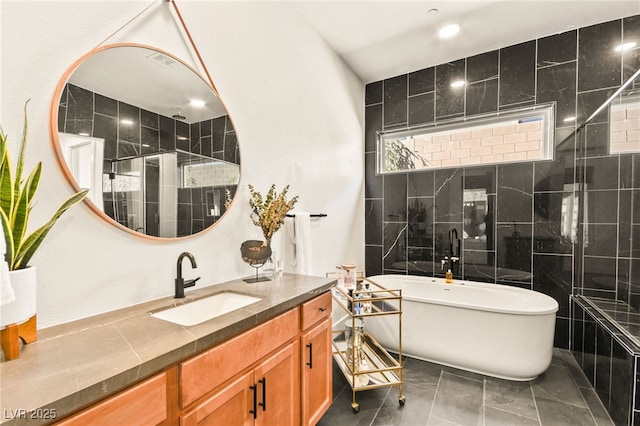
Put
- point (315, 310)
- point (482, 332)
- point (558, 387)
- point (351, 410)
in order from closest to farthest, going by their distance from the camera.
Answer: point (315, 310) → point (351, 410) → point (558, 387) → point (482, 332)

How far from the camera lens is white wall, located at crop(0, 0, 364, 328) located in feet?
3.42

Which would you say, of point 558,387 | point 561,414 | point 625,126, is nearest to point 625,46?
point 625,126

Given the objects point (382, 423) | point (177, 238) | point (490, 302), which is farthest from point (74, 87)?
point (490, 302)

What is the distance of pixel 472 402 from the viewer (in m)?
2.05

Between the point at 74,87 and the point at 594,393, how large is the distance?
3.64 meters

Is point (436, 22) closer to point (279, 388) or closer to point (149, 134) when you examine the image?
point (149, 134)

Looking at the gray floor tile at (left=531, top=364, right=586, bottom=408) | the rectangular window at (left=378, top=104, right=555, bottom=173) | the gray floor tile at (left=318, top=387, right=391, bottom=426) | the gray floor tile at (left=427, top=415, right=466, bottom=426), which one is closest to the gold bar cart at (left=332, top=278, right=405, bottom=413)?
the gray floor tile at (left=318, top=387, right=391, bottom=426)

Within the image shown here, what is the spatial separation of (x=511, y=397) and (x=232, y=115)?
2782mm

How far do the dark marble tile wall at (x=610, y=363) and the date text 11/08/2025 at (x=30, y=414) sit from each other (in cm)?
258

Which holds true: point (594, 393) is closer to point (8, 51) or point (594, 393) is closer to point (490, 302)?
point (490, 302)

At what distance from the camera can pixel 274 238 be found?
2.23 m

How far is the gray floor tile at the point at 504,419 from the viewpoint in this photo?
1.85 metres

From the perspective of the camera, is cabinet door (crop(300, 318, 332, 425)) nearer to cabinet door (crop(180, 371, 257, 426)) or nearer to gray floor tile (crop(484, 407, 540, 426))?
cabinet door (crop(180, 371, 257, 426))

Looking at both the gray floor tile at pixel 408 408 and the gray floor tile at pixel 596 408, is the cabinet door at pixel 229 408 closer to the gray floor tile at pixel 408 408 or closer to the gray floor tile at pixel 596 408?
the gray floor tile at pixel 408 408
